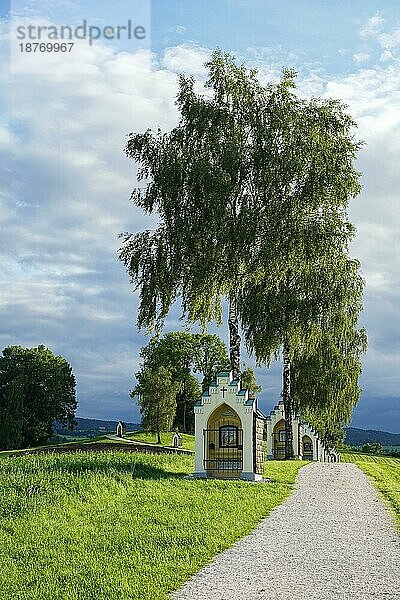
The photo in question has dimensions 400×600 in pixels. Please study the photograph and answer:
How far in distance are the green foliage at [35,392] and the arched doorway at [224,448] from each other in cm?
4627

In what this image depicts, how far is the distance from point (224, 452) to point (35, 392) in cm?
5145

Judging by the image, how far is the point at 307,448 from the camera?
4206cm

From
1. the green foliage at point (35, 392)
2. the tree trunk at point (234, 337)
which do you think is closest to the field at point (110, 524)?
the tree trunk at point (234, 337)

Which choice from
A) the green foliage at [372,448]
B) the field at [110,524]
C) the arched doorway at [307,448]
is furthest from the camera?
the green foliage at [372,448]

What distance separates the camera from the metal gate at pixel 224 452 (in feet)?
75.4

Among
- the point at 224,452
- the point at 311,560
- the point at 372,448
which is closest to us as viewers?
the point at 311,560

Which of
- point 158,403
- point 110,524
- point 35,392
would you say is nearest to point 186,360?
point 35,392

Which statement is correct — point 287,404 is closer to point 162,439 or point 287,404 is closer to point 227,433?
point 227,433

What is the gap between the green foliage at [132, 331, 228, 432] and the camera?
7725cm

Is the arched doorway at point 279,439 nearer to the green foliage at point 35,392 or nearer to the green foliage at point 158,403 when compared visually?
the green foliage at point 158,403

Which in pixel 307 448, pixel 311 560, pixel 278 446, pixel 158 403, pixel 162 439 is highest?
pixel 158 403

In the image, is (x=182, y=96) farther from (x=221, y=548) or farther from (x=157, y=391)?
(x=157, y=391)

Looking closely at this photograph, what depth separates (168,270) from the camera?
2559 centimetres

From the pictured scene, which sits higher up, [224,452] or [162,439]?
[224,452]
